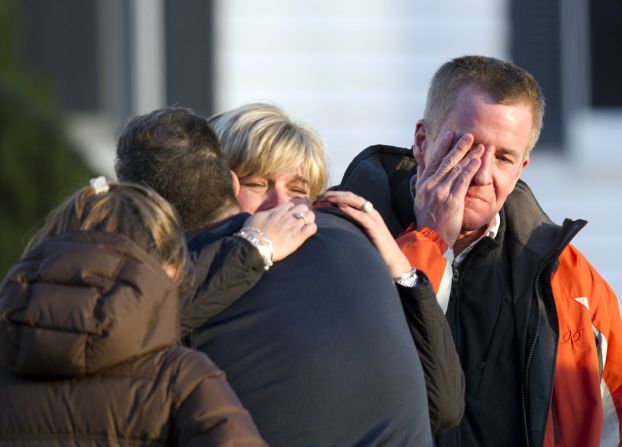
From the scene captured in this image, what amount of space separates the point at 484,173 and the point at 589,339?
0.51m

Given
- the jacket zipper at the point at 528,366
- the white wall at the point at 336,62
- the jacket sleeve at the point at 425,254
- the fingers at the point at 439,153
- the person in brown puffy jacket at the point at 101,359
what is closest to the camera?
the person in brown puffy jacket at the point at 101,359

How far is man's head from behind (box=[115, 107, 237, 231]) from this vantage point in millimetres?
2753

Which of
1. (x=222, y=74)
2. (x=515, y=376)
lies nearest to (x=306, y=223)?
(x=515, y=376)

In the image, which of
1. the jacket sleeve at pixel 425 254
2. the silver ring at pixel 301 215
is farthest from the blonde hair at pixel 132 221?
the jacket sleeve at pixel 425 254

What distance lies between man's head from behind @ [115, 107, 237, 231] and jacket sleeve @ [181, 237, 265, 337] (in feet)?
0.57

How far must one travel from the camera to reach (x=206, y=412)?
229 centimetres

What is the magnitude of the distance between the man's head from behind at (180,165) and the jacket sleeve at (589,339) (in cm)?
105

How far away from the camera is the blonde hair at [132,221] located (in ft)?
7.88

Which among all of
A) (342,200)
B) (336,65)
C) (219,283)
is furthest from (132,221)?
(336,65)

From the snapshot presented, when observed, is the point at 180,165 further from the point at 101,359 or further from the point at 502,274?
the point at 502,274

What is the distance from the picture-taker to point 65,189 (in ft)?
21.7

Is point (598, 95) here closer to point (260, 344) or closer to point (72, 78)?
point (72, 78)

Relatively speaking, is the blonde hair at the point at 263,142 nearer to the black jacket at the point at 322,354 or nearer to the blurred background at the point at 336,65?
the black jacket at the point at 322,354

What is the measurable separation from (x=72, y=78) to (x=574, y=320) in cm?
570
